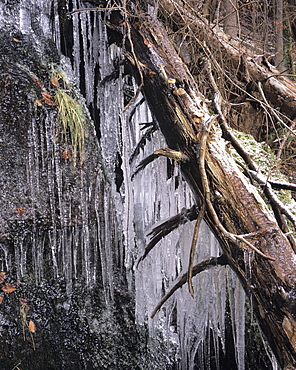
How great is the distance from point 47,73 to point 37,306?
1983 mm

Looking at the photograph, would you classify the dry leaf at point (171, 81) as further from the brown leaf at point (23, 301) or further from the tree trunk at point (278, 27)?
the tree trunk at point (278, 27)

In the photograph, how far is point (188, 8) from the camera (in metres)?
3.09

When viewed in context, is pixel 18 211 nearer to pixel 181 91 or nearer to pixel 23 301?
pixel 23 301

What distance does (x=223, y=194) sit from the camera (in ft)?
6.37

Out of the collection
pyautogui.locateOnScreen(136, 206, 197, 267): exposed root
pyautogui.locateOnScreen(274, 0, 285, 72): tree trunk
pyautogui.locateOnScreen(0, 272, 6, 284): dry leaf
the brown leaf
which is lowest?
the brown leaf

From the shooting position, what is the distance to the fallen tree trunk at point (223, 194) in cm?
166

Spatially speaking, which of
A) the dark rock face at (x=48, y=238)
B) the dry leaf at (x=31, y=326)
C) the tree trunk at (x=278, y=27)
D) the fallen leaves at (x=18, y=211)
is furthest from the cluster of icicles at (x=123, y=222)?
the tree trunk at (x=278, y=27)

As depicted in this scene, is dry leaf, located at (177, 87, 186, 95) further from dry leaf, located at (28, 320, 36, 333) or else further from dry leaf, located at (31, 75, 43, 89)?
dry leaf, located at (28, 320, 36, 333)

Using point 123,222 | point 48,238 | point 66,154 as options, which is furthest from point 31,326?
point 66,154

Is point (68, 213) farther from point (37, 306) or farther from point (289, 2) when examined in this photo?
point (289, 2)

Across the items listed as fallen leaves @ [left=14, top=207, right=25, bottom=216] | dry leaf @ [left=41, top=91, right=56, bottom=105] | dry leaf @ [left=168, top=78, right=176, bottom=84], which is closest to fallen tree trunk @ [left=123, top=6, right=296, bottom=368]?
dry leaf @ [left=168, top=78, right=176, bottom=84]

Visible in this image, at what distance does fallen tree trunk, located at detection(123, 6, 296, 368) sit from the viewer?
5.46 feet

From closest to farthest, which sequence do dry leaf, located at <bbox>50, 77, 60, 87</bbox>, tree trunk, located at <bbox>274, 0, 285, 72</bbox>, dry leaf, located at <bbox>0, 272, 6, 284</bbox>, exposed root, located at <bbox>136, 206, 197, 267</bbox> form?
exposed root, located at <bbox>136, 206, 197, 267</bbox>, dry leaf, located at <bbox>0, 272, 6, 284</bbox>, dry leaf, located at <bbox>50, 77, 60, 87</bbox>, tree trunk, located at <bbox>274, 0, 285, 72</bbox>

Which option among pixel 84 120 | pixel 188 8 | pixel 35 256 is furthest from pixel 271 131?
pixel 35 256
